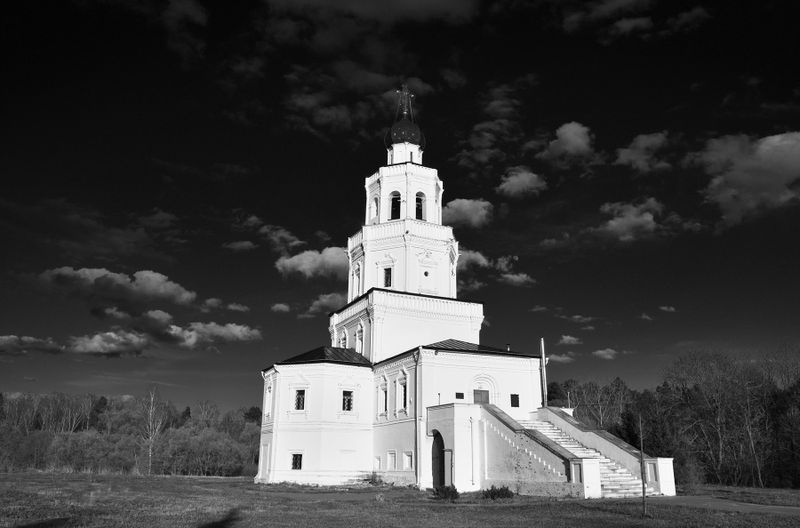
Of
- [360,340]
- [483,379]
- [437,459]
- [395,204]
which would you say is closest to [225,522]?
[437,459]

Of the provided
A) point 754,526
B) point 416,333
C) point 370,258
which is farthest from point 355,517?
point 370,258

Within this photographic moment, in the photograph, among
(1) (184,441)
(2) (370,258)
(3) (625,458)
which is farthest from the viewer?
(1) (184,441)

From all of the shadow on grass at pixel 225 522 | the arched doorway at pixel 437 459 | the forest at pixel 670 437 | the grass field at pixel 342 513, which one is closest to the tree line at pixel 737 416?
the forest at pixel 670 437

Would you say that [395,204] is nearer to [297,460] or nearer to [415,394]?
[415,394]

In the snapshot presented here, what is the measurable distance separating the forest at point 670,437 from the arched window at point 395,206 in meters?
17.3

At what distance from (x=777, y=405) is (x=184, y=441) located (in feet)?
166

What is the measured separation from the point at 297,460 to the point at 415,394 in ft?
26.8

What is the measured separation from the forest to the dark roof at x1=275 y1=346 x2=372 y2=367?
13197 mm

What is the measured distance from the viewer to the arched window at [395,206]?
39.9 meters

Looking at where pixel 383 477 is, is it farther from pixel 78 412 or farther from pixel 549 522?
pixel 78 412

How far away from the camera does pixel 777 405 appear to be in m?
45.0

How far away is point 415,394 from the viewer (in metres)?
30.6

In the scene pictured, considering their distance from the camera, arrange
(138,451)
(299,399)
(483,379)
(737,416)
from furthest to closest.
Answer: (138,451), (737,416), (299,399), (483,379)

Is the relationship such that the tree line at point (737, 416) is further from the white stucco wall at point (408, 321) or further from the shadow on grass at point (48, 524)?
the shadow on grass at point (48, 524)
